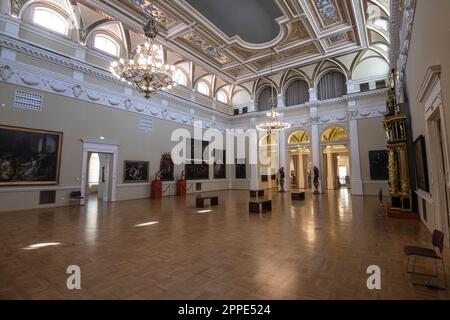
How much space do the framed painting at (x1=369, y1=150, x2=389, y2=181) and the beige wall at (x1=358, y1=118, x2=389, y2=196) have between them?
19cm

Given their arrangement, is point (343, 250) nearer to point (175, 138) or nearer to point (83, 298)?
point (83, 298)

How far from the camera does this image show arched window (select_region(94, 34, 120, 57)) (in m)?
10.4

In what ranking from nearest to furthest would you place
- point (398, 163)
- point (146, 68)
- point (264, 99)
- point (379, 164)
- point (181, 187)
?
point (398, 163)
point (146, 68)
point (379, 164)
point (181, 187)
point (264, 99)

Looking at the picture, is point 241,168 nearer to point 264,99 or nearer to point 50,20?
point 264,99

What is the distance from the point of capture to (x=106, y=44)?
35.0 feet

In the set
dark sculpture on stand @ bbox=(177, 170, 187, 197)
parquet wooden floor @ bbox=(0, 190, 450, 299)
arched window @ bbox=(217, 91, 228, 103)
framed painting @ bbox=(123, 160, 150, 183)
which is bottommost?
parquet wooden floor @ bbox=(0, 190, 450, 299)

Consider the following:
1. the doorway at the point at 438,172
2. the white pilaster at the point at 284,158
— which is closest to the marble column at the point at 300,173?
the white pilaster at the point at 284,158

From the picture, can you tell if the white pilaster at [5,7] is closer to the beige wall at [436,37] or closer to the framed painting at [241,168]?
the beige wall at [436,37]

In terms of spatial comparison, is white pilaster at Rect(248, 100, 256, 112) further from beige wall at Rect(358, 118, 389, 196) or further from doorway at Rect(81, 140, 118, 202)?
doorway at Rect(81, 140, 118, 202)

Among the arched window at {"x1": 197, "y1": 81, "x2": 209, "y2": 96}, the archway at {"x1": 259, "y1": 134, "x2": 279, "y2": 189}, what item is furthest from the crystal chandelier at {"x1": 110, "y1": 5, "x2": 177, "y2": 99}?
the archway at {"x1": 259, "y1": 134, "x2": 279, "y2": 189}

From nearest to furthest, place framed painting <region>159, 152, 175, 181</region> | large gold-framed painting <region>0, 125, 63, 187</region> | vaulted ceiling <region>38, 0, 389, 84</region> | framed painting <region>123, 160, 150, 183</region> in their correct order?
large gold-framed painting <region>0, 125, 63, 187</region>
vaulted ceiling <region>38, 0, 389, 84</region>
framed painting <region>123, 160, 150, 183</region>
framed painting <region>159, 152, 175, 181</region>

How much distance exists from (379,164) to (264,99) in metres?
9.07

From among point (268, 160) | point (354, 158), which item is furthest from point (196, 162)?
point (354, 158)
